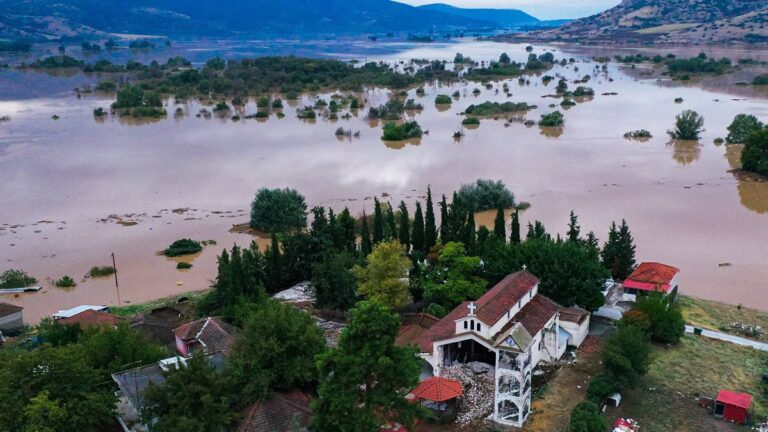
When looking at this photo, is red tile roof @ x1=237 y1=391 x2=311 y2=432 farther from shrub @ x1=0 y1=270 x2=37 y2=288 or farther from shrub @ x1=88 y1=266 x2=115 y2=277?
shrub @ x1=0 y1=270 x2=37 y2=288

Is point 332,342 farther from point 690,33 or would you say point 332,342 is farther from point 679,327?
point 690,33

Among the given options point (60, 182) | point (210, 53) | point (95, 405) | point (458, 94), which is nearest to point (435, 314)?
point (95, 405)

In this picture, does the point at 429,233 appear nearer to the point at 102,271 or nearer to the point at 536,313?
the point at 536,313

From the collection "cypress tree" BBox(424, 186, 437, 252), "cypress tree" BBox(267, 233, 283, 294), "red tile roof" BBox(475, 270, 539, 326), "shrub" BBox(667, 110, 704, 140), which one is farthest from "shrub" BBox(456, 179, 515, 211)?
"shrub" BBox(667, 110, 704, 140)

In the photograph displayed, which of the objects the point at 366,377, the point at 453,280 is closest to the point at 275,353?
the point at 366,377

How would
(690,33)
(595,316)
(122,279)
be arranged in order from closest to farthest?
(595,316)
(122,279)
(690,33)

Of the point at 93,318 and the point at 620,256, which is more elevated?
the point at 620,256
